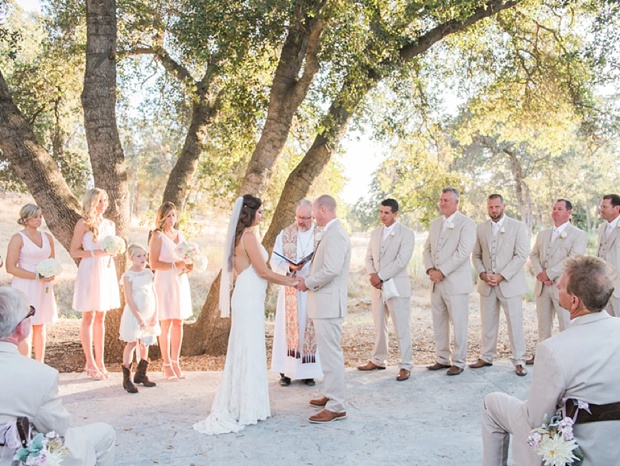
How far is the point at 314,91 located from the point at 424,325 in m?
6.00

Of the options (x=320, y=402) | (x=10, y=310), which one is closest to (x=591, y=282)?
(x=10, y=310)

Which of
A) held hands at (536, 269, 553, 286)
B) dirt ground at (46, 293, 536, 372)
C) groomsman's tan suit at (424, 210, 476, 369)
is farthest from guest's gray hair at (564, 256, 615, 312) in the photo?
dirt ground at (46, 293, 536, 372)

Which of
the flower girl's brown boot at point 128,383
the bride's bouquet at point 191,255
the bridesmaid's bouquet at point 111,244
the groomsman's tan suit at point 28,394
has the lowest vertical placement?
the flower girl's brown boot at point 128,383

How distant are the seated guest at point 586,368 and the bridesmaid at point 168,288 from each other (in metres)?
4.58

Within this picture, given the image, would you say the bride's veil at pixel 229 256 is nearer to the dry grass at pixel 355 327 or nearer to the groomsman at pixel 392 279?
the groomsman at pixel 392 279

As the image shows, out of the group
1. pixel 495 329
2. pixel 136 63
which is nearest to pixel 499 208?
pixel 495 329

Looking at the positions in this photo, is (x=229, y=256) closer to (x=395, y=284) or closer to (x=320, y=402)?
(x=320, y=402)

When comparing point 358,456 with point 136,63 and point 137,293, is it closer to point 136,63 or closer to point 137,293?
point 137,293

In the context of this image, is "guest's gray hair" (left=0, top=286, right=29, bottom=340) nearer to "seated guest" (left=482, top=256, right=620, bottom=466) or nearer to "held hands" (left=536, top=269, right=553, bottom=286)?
"seated guest" (left=482, top=256, right=620, bottom=466)

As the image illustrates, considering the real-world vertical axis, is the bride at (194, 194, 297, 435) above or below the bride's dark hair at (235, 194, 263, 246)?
below

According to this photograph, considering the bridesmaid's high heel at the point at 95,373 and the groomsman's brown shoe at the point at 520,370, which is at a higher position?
the bridesmaid's high heel at the point at 95,373

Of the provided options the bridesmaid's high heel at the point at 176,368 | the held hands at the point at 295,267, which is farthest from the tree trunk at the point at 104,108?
the held hands at the point at 295,267

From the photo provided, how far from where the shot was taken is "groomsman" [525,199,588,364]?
299 inches

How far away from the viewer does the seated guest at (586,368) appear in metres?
3.07
